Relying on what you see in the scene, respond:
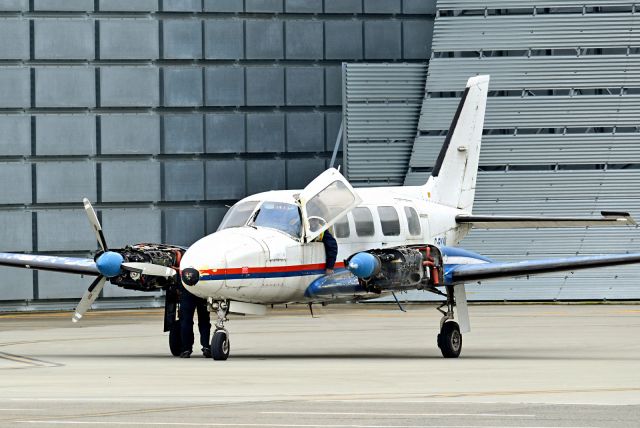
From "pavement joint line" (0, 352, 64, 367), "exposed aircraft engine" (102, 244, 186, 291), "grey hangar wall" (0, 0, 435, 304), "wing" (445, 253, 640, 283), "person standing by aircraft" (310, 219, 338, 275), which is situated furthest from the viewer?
"grey hangar wall" (0, 0, 435, 304)

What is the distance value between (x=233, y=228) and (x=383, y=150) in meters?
23.7

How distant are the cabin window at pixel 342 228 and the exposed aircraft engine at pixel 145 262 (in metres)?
3.11

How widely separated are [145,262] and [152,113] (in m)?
20.0

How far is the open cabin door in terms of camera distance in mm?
25108

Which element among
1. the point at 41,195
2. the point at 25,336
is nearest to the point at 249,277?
the point at 25,336

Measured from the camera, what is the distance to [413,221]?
90.0 ft

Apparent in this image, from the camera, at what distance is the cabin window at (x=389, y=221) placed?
87.7 feet

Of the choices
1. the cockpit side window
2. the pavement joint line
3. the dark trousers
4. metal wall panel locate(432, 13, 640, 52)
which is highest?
metal wall panel locate(432, 13, 640, 52)

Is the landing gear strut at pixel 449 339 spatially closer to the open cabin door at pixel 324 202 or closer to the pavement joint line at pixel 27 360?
the open cabin door at pixel 324 202

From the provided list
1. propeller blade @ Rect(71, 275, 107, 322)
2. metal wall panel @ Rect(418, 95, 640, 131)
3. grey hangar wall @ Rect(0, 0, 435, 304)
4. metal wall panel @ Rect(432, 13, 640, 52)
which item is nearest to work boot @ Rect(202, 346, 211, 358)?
propeller blade @ Rect(71, 275, 107, 322)

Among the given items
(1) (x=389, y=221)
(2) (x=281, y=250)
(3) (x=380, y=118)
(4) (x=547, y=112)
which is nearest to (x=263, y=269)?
(2) (x=281, y=250)

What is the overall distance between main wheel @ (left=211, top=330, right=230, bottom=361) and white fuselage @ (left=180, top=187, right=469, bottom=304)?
65 cm

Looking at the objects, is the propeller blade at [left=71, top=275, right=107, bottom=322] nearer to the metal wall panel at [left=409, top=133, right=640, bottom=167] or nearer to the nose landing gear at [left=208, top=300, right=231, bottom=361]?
the nose landing gear at [left=208, top=300, right=231, bottom=361]

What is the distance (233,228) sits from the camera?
24.8 meters
